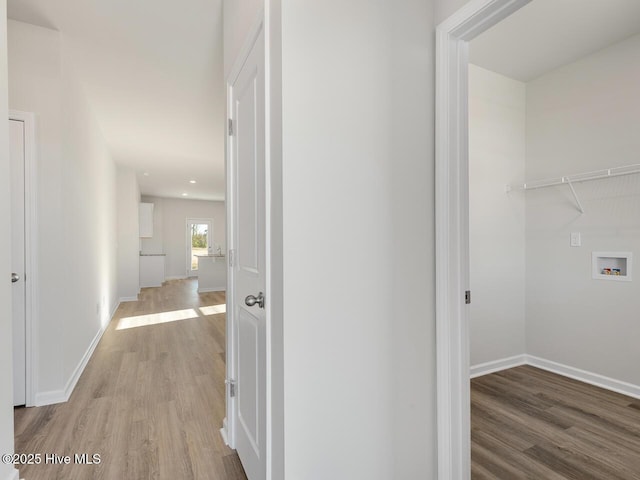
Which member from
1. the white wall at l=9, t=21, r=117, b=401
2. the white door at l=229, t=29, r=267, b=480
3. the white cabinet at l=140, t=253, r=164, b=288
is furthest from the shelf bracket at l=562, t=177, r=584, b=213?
the white cabinet at l=140, t=253, r=164, b=288

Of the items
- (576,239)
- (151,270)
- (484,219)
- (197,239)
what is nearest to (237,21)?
(484,219)

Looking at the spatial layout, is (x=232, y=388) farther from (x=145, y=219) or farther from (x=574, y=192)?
(x=145, y=219)

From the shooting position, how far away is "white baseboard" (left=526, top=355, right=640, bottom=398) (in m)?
2.54

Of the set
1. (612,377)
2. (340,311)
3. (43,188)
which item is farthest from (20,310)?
(612,377)

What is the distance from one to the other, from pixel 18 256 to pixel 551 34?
419 centimetres

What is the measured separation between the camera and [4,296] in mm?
1511

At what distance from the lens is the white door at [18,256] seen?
92.0 inches

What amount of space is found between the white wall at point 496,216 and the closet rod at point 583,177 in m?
0.13

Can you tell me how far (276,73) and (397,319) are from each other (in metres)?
1.01

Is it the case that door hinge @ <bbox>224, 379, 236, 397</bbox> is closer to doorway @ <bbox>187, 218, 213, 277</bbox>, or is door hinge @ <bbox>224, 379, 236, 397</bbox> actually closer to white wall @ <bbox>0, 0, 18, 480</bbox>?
white wall @ <bbox>0, 0, 18, 480</bbox>

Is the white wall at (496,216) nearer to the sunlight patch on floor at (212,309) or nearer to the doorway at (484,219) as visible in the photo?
the doorway at (484,219)

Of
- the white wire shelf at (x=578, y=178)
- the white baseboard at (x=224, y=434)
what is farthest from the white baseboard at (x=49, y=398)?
the white wire shelf at (x=578, y=178)

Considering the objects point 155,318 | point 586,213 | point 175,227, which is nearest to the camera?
point 586,213

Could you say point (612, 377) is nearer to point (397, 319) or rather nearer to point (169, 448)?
point (397, 319)
